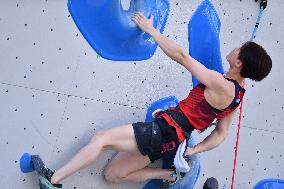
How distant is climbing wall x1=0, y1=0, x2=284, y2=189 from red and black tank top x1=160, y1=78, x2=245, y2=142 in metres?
0.47

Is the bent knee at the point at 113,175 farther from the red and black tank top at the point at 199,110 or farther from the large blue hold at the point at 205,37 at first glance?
the large blue hold at the point at 205,37

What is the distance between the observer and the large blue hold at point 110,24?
9.21ft

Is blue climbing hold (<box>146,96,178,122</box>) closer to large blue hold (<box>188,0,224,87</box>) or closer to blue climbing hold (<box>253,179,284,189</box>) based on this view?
large blue hold (<box>188,0,224,87</box>)

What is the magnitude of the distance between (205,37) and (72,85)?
904 mm

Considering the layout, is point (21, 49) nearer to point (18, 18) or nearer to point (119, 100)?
point (18, 18)

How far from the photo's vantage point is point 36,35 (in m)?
2.80

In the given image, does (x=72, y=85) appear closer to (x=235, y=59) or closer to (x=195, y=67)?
(x=195, y=67)

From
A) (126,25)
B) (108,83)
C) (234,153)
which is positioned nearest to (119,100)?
(108,83)

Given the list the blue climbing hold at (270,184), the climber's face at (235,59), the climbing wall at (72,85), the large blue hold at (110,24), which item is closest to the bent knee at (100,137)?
the climbing wall at (72,85)

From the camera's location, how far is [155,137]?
2695mm

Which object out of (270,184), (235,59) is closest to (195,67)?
(235,59)

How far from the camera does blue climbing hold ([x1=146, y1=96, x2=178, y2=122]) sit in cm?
318

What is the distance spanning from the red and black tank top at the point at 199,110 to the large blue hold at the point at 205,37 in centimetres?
45

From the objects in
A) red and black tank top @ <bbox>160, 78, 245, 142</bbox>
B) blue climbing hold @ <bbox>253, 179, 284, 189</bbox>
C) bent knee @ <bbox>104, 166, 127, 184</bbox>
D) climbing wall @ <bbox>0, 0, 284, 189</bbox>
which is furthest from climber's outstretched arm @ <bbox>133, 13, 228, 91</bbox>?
blue climbing hold @ <bbox>253, 179, 284, 189</bbox>
